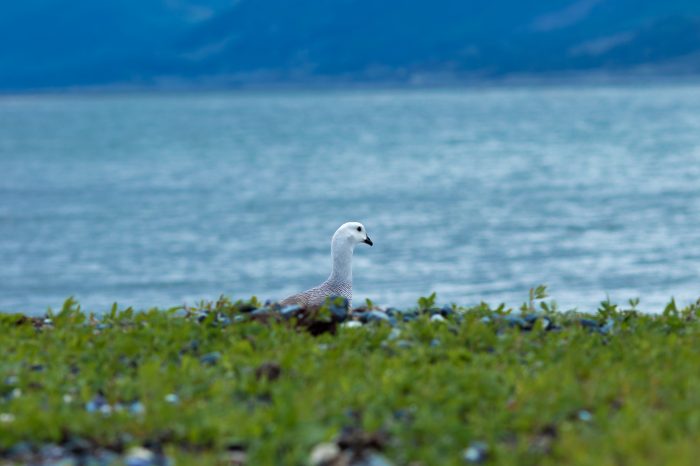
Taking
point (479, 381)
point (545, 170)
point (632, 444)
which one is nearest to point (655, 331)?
point (479, 381)

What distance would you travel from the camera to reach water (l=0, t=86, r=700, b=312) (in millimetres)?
41438

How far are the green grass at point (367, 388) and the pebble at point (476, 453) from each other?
0.04m

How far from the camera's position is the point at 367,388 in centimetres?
974

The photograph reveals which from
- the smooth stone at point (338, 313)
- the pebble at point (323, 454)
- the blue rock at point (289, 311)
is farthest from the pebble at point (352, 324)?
the pebble at point (323, 454)

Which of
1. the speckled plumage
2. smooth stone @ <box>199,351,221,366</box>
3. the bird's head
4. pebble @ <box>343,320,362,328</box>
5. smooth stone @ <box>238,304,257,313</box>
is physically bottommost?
smooth stone @ <box>199,351,221,366</box>

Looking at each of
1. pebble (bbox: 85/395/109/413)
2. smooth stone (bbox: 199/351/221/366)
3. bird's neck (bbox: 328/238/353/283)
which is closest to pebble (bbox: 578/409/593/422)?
smooth stone (bbox: 199/351/221/366)

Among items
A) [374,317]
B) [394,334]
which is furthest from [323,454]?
[374,317]

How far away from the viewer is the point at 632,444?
820 centimetres

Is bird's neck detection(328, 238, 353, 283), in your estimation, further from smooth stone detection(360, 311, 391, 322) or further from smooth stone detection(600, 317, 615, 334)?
smooth stone detection(600, 317, 615, 334)

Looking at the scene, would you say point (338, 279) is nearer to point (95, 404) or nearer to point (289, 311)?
point (289, 311)

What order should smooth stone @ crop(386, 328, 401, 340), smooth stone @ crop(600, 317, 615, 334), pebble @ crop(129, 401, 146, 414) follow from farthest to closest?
1. smooth stone @ crop(600, 317, 615, 334)
2. smooth stone @ crop(386, 328, 401, 340)
3. pebble @ crop(129, 401, 146, 414)

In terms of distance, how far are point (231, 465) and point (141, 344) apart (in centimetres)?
343

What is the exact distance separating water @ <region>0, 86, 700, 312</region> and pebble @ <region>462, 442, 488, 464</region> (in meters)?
23.6

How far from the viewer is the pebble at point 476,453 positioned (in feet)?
27.3
